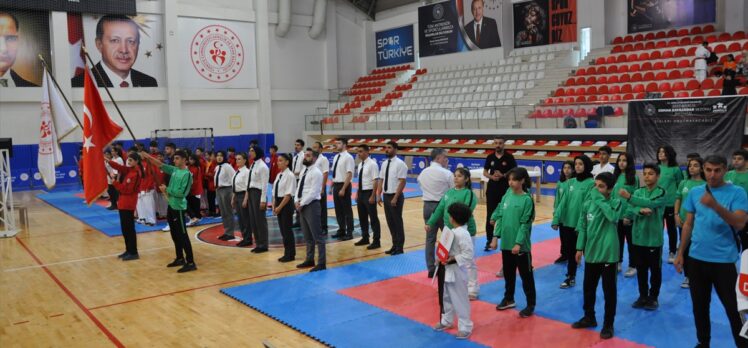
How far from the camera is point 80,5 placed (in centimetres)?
2398

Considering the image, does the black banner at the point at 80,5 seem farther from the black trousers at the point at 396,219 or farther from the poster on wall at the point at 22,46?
the black trousers at the point at 396,219

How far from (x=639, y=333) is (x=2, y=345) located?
6579mm

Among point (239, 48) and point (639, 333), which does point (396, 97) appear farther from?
point (639, 333)

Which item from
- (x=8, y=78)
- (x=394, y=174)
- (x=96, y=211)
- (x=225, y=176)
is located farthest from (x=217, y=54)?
(x=394, y=174)

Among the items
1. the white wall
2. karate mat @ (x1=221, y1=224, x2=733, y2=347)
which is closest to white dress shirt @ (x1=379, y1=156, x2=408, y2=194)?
karate mat @ (x1=221, y1=224, x2=733, y2=347)

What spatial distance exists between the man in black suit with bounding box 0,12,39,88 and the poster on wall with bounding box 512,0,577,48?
20681mm

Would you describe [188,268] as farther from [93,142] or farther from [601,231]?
[601,231]

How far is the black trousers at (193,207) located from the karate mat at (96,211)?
24cm

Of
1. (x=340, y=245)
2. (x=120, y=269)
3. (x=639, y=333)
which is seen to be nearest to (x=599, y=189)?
(x=639, y=333)

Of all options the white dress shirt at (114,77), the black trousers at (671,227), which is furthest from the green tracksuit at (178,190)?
the white dress shirt at (114,77)

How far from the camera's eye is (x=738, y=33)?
768 inches

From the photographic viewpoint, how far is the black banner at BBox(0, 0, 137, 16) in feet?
74.4

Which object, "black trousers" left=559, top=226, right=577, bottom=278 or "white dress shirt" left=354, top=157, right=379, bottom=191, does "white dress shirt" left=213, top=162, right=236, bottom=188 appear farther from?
"black trousers" left=559, top=226, right=577, bottom=278

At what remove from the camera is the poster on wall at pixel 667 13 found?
21.2m
